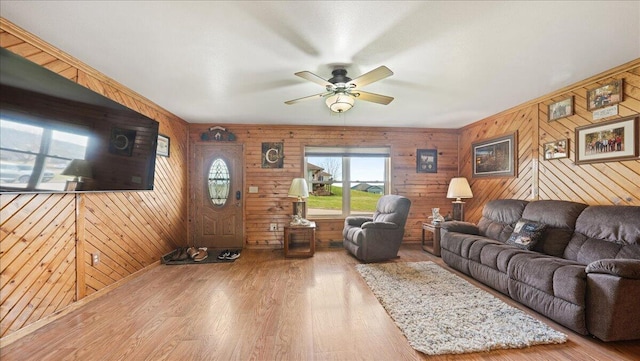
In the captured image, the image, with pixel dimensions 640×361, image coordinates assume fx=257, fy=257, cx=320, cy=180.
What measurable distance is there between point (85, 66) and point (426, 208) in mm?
5640

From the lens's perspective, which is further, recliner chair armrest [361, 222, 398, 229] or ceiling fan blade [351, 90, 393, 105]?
recliner chair armrest [361, 222, 398, 229]

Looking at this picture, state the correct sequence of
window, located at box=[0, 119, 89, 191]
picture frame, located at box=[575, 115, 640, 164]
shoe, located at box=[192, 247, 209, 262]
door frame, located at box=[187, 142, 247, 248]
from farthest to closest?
door frame, located at box=[187, 142, 247, 248]
shoe, located at box=[192, 247, 209, 262]
picture frame, located at box=[575, 115, 640, 164]
window, located at box=[0, 119, 89, 191]

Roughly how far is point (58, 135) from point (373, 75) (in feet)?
8.60

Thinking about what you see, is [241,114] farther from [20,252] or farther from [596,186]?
[596,186]

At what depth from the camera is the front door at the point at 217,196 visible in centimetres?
495

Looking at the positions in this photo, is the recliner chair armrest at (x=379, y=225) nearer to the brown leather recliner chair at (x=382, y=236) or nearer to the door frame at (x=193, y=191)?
the brown leather recliner chair at (x=382, y=236)

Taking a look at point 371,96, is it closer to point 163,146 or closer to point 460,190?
point 460,190

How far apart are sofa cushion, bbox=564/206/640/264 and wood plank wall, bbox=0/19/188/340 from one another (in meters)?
4.97

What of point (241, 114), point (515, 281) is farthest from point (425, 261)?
point (241, 114)

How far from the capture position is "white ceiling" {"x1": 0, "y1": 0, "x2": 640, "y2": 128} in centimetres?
176

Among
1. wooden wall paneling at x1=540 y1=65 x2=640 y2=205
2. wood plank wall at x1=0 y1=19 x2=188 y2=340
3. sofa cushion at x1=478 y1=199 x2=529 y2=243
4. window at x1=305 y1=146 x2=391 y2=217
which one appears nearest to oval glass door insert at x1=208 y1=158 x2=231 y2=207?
wood plank wall at x1=0 y1=19 x2=188 y2=340

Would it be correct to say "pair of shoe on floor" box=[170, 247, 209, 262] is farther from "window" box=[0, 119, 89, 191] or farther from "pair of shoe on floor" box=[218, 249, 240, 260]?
"window" box=[0, 119, 89, 191]

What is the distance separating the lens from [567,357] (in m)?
1.83

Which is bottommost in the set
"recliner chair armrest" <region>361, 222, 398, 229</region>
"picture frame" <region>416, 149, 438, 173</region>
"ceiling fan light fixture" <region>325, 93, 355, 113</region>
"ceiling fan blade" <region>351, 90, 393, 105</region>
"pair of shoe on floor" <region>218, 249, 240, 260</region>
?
"pair of shoe on floor" <region>218, 249, 240, 260</region>
